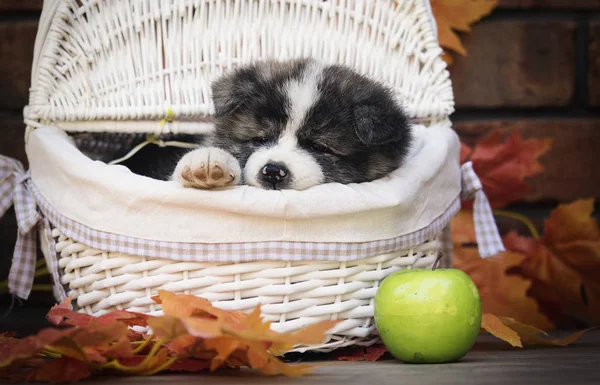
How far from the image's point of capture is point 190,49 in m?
2.40

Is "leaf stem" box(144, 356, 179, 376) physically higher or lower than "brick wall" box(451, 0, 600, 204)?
lower

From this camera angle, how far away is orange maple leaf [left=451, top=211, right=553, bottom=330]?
257cm

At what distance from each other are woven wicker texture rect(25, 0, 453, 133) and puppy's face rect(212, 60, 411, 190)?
0.36ft

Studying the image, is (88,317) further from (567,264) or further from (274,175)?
(567,264)

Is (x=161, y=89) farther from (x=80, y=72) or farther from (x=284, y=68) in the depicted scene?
(x=284, y=68)

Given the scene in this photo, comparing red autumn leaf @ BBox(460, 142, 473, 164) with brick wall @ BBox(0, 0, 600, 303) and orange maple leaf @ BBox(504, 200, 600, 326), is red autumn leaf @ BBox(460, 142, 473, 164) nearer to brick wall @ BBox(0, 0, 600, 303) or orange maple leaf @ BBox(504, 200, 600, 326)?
brick wall @ BBox(0, 0, 600, 303)

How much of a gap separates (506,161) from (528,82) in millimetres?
459

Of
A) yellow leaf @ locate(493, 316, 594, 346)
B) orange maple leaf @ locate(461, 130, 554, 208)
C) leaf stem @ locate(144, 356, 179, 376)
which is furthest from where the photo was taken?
orange maple leaf @ locate(461, 130, 554, 208)

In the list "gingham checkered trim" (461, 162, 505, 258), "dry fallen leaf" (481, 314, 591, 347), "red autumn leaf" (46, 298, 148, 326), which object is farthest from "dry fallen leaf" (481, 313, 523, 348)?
"red autumn leaf" (46, 298, 148, 326)

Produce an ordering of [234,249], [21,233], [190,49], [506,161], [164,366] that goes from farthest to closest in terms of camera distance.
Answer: [506,161], [190,49], [21,233], [234,249], [164,366]

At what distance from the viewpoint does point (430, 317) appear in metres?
1.72

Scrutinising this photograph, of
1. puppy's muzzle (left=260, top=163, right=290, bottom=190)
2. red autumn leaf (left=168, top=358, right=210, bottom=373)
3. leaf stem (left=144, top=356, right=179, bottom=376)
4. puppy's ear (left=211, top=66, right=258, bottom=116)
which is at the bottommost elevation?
red autumn leaf (left=168, top=358, right=210, bottom=373)

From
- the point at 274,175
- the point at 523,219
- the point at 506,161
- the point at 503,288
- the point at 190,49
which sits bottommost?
the point at 503,288

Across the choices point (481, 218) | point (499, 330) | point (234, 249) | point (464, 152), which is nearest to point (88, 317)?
point (234, 249)
